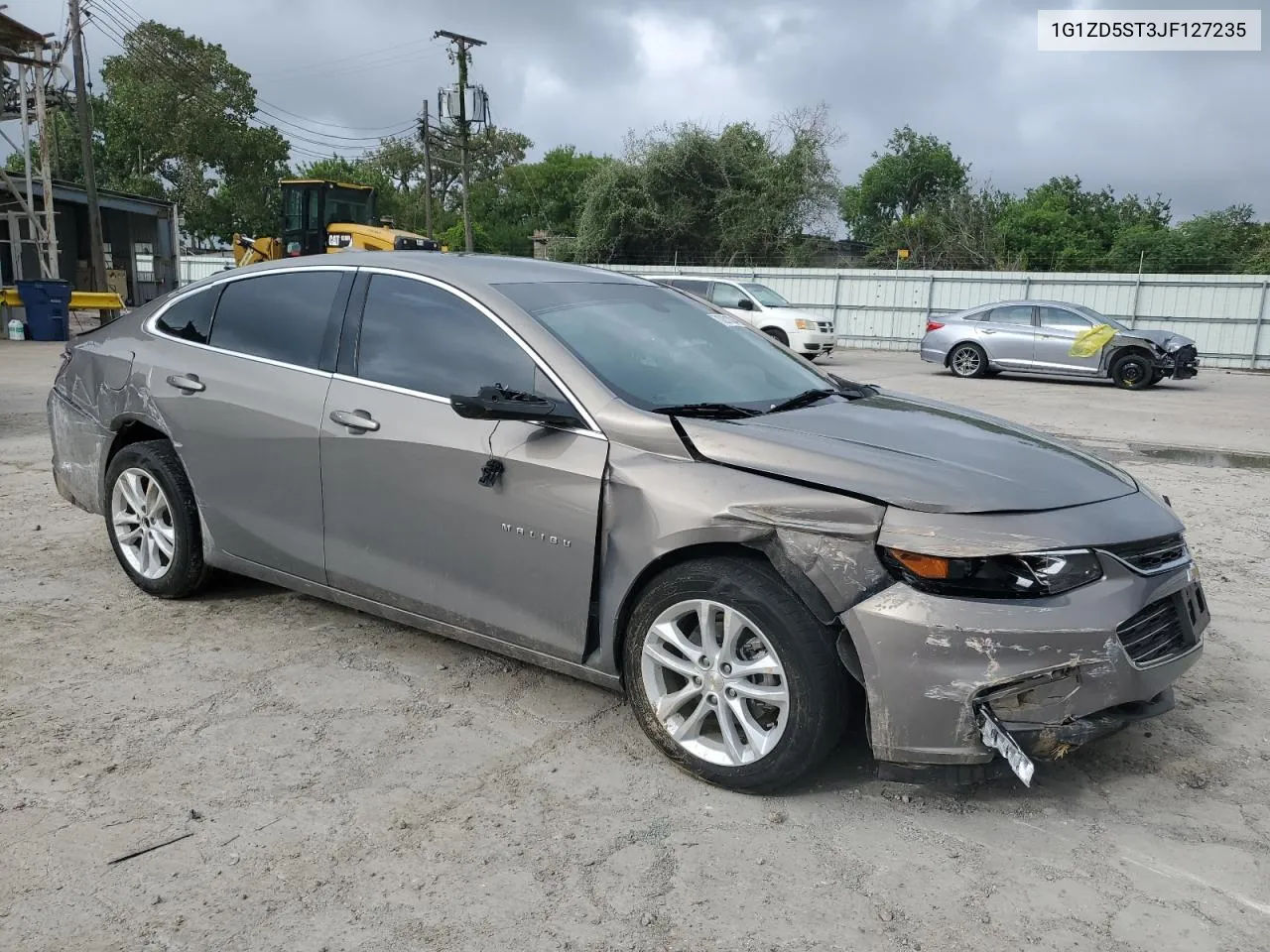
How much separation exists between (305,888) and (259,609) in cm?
233

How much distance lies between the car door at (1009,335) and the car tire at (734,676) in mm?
16463

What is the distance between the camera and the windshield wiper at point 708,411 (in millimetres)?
3432

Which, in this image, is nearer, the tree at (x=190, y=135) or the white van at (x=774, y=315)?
the white van at (x=774, y=315)

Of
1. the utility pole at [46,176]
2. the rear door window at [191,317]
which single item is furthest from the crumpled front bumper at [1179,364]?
the utility pole at [46,176]

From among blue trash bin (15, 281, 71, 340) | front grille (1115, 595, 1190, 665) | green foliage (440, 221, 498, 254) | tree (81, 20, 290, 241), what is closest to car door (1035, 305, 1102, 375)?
front grille (1115, 595, 1190, 665)

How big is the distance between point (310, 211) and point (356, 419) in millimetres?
21218

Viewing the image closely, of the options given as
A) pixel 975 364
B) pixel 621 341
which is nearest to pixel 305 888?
pixel 621 341

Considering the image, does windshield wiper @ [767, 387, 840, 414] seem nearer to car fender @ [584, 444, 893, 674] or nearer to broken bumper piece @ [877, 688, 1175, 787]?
car fender @ [584, 444, 893, 674]

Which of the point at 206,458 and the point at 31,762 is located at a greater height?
the point at 206,458

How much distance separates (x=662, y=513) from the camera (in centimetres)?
318

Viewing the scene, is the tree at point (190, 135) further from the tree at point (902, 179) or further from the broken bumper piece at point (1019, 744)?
the broken bumper piece at point (1019, 744)

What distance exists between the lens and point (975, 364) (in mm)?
18875

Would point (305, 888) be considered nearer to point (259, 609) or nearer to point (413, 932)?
point (413, 932)

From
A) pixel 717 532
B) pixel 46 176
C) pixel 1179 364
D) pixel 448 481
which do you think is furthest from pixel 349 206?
pixel 717 532
